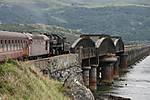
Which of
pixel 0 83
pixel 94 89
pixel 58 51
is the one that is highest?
pixel 0 83

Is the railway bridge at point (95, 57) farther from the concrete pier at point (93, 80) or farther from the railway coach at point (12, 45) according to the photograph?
the railway coach at point (12, 45)

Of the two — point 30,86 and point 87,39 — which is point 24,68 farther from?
point 87,39

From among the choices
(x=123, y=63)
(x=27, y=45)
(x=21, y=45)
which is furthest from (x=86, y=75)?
(x=123, y=63)

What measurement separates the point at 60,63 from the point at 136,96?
18892 mm

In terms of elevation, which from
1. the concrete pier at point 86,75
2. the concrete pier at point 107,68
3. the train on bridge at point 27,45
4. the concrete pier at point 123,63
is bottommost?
the concrete pier at point 123,63

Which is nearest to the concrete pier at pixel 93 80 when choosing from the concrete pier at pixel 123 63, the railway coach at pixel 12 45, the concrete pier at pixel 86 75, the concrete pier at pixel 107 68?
the concrete pier at pixel 86 75

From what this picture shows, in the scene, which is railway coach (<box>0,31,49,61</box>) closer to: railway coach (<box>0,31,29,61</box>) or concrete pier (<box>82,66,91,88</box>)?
railway coach (<box>0,31,29,61</box>)

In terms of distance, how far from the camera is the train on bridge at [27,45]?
33094 millimetres

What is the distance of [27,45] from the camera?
41469 millimetres

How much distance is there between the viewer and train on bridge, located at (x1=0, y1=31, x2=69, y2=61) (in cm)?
3309

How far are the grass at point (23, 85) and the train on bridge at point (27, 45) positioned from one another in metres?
3.00

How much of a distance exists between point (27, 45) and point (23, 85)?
1831 centimetres

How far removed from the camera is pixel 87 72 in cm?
5809

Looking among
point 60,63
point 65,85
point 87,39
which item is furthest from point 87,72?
point 65,85
